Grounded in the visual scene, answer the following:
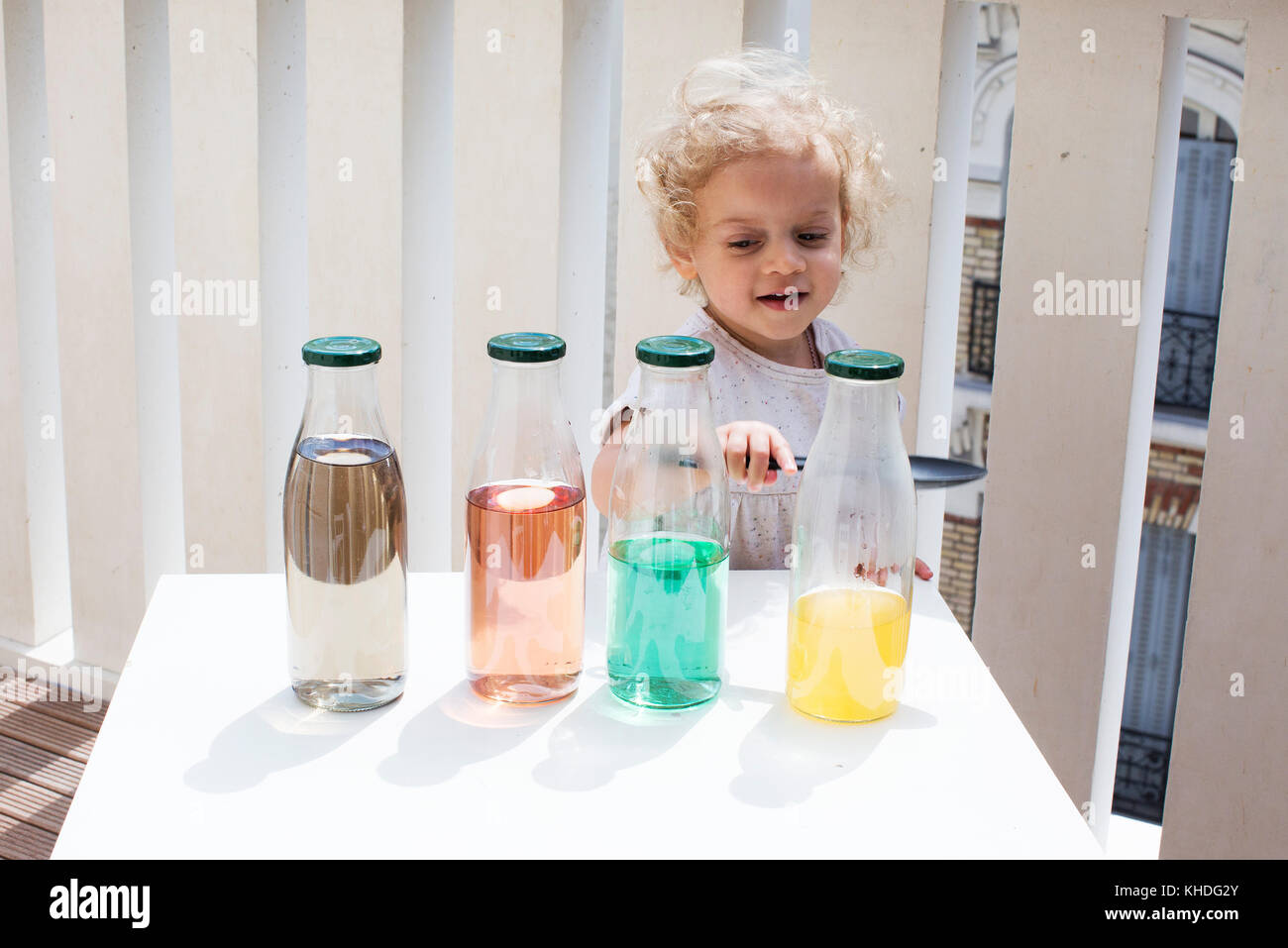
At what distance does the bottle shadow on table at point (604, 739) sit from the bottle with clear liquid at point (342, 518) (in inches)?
5.9

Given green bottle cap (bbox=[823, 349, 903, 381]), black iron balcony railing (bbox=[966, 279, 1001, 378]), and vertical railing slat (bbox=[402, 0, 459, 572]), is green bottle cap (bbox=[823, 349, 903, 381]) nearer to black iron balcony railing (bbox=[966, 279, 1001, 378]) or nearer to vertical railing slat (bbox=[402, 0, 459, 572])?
vertical railing slat (bbox=[402, 0, 459, 572])

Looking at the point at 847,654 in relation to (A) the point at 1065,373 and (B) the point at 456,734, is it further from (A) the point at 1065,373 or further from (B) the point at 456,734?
(A) the point at 1065,373

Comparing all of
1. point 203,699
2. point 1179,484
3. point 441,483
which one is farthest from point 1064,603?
point 1179,484

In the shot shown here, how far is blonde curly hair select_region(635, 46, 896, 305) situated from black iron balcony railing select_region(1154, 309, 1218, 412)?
10.4 meters

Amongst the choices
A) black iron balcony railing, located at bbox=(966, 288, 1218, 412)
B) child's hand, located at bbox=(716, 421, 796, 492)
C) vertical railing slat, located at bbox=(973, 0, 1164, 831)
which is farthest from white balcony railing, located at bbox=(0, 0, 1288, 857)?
black iron balcony railing, located at bbox=(966, 288, 1218, 412)

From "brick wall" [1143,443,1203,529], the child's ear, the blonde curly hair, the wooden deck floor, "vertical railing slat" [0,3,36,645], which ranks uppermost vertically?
the blonde curly hair

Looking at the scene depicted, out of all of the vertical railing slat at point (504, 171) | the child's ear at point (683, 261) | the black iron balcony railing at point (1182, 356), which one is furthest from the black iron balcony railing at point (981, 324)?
the child's ear at point (683, 261)

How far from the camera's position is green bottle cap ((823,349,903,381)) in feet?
2.79

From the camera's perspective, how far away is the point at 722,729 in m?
0.92

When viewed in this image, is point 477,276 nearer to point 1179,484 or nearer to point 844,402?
point 844,402

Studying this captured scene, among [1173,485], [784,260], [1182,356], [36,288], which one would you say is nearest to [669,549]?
[784,260]

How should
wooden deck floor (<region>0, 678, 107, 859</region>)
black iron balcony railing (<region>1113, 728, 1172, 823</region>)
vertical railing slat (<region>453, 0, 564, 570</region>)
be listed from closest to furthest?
wooden deck floor (<region>0, 678, 107, 859</region>), vertical railing slat (<region>453, 0, 564, 570</region>), black iron balcony railing (<region>1113, 728, 1172, 823</region>)

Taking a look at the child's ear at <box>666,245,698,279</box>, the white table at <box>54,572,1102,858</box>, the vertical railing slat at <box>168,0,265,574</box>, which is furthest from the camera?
the vertical railing slat at <box>168,0,265,574</box>

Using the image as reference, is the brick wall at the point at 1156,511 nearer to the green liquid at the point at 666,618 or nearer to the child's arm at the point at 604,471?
the child's arm at the point at 604,471
